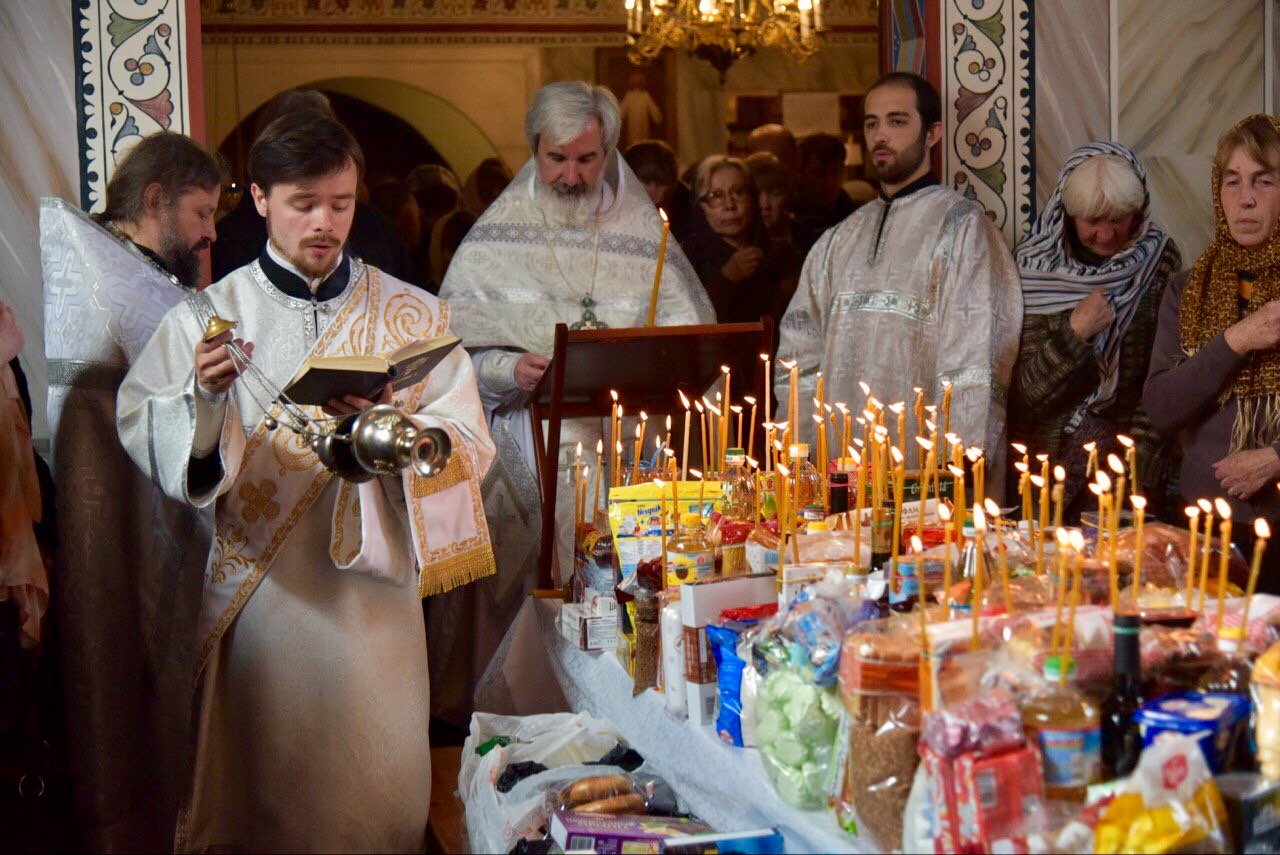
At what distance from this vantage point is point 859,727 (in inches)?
69.7

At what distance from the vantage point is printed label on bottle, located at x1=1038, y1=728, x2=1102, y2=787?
162cm

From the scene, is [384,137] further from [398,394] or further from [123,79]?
[398,394]

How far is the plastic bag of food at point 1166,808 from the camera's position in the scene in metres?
1.50

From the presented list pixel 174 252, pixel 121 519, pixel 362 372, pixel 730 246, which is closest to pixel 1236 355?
pixel 362 372

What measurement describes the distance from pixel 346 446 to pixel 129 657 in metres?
1.37

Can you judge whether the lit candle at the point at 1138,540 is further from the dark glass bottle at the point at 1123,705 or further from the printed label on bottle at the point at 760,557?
the printed label on bottle at the point at 760,557

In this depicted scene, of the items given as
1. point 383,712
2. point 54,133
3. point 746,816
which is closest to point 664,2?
point 54,133

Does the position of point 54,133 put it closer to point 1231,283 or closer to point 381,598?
point 381,598

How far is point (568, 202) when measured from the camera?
4211 mm

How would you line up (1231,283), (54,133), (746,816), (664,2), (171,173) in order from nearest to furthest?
(746,816) < (1231,283) < (171,173) < (54,133) < (664,2)

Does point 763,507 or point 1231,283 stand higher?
point 1231,283

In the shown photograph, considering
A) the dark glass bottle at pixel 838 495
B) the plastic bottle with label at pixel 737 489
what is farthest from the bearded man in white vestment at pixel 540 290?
the dark glass bottle at pixel 838 495

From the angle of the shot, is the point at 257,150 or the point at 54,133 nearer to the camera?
the point at 257,150

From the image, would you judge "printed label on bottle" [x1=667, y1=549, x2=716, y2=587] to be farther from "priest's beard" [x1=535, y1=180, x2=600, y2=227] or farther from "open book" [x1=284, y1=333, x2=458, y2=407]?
"priest's beard" [x1=535, y1=180, x2=600, y2=227]
